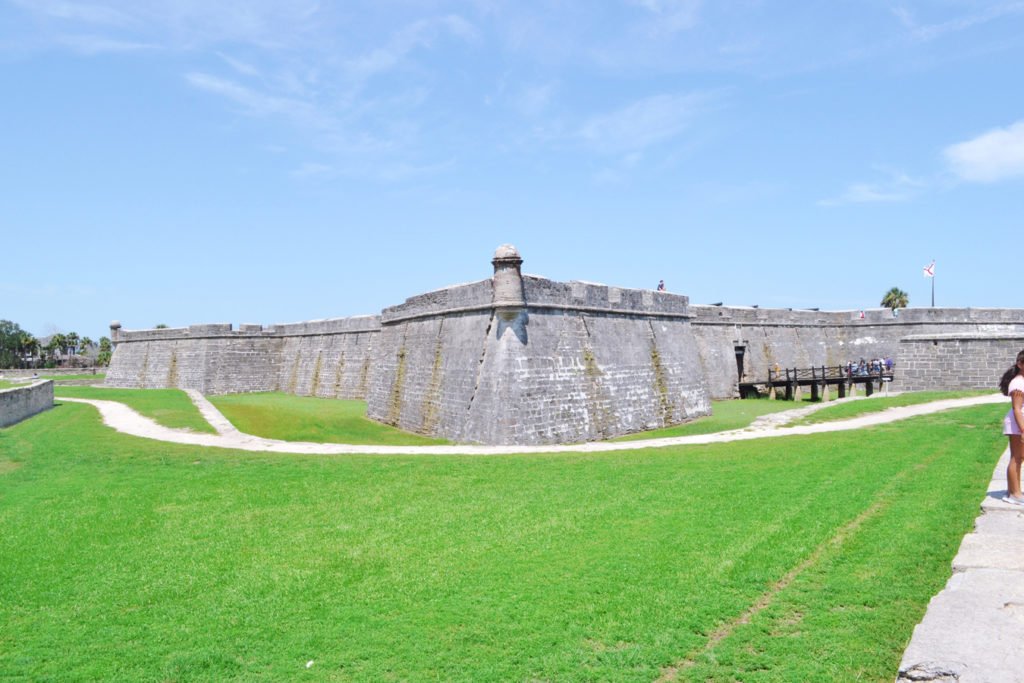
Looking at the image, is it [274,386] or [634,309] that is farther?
[274,386]

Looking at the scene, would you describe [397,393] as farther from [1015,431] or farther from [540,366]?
[1015,431]

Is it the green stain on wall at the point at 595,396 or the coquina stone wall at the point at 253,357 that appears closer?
the green stain on wall at the point at 595,396

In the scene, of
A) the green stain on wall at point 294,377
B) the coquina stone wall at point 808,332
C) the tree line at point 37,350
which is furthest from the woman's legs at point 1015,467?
the tree line at point 37,350

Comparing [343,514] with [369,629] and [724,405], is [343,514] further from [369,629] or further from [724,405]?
[724,405]

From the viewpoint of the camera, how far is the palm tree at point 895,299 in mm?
52812

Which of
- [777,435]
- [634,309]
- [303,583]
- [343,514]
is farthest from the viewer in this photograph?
[634,309]

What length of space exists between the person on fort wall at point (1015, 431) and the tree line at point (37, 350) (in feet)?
242

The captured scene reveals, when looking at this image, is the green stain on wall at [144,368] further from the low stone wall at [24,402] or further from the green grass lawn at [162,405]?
the low stone wall at [24,402]

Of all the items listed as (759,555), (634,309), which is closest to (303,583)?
(759,555)

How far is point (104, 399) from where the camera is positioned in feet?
81.8

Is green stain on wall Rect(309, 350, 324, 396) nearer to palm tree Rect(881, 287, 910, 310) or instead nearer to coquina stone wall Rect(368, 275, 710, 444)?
coquina stone wall Rect(368, 275, 710, 444)

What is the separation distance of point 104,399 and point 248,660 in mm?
24174

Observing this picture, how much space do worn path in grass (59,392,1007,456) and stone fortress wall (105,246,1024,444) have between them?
2097 mm

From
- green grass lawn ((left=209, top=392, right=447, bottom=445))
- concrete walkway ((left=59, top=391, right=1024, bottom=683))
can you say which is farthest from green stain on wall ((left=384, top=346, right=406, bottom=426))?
concrete walkway ((left=59, top=391, right=1024, bottom=683))
